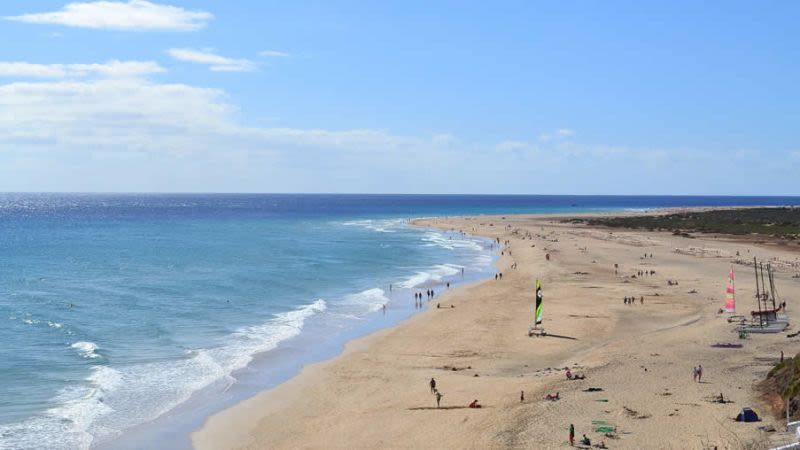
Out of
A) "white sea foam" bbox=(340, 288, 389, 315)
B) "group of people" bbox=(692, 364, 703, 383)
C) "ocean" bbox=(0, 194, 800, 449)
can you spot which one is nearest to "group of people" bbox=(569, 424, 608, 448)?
"group of people" bbox=(692, 364, 703, 383)

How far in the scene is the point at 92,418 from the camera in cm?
2797

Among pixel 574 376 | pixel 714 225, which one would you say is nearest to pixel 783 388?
pixel 574 376

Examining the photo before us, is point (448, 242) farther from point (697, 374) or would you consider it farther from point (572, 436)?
point (572, 436)

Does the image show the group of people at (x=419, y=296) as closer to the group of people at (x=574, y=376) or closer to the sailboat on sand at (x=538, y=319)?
the sailboat on sand at (x=538, y=319)

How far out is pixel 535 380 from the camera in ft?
103

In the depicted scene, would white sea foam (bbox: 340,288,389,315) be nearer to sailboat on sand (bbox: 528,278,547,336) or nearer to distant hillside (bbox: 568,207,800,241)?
sailboat on sand (bbox: 528,278,547,336)

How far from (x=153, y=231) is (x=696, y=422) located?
12066 centimetres

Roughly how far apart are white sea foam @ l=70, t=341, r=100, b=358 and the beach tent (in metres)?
29.9

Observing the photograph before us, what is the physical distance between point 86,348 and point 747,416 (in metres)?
31.8

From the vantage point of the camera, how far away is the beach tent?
24278 millimetres

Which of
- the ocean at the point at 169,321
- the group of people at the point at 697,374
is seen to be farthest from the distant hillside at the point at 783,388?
the ocean at the point at 169,321

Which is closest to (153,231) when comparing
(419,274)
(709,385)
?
(419,274)

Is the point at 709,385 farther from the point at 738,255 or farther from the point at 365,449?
the point at 738,255

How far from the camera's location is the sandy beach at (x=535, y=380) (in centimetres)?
2480
